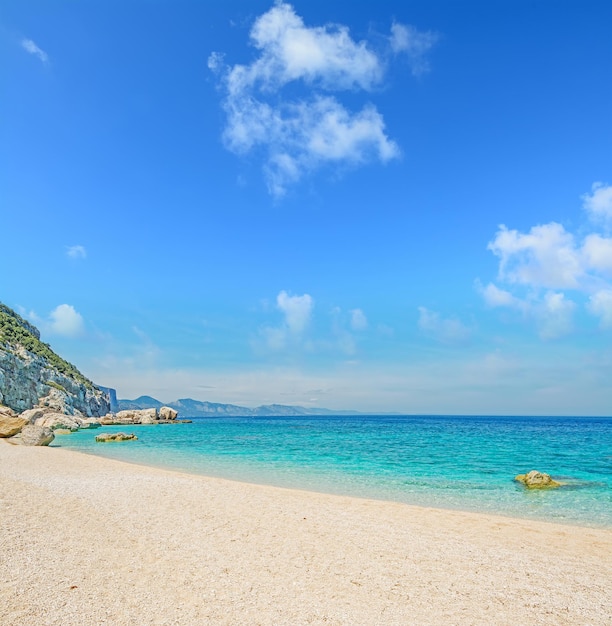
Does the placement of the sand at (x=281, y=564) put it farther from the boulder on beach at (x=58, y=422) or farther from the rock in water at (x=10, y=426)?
the boulder on beach at (x=58, y=422)

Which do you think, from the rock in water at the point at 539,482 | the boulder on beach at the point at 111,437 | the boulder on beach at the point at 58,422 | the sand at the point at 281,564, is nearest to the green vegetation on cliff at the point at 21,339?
the boulder on beach at the point at 58,422

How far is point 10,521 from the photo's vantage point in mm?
12000

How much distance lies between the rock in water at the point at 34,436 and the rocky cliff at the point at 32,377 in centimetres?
6182

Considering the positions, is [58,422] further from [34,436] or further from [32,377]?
[34,436]

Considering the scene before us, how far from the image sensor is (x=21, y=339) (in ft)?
356

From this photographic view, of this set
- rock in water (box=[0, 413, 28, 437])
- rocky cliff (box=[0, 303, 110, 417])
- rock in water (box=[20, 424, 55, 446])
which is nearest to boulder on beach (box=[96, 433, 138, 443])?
rock in water (box=[0, 413, 28, 437])

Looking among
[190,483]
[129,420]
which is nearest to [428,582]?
[190,483]

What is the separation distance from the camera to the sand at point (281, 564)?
743cm

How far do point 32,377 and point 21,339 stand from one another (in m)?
14.4

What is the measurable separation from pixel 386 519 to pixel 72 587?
1031 cm


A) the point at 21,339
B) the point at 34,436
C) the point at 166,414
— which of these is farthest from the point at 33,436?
the point at 166,414

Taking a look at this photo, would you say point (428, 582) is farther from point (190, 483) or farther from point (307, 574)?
point (190, 483)

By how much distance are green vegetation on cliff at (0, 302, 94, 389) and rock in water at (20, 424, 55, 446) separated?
6865cm

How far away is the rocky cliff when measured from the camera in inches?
3676
